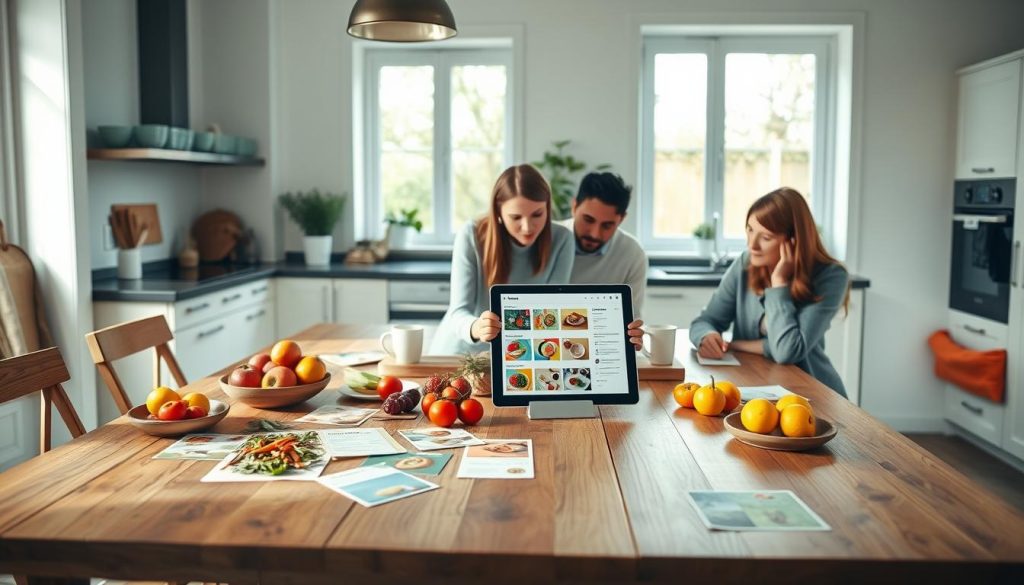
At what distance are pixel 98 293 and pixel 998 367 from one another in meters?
4.10

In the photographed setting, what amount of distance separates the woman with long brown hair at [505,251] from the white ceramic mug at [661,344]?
0.51m

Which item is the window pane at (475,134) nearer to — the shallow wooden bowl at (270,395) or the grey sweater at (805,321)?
the grey sweater at (805,321)

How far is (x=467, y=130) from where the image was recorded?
5465 mm

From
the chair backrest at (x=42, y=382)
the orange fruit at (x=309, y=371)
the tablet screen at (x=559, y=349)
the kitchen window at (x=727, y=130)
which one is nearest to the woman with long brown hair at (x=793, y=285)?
the tablet screen at (x=559, y=349)

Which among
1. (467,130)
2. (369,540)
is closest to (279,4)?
(467,130)

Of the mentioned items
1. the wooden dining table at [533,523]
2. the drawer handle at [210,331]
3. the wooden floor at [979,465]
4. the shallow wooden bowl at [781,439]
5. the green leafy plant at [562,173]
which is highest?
the green leafy plant at [562,173]

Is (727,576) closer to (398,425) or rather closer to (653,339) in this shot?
(398,425)

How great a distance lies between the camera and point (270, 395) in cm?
211

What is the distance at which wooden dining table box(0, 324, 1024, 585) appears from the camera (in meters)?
1.28

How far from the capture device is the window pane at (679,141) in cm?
531

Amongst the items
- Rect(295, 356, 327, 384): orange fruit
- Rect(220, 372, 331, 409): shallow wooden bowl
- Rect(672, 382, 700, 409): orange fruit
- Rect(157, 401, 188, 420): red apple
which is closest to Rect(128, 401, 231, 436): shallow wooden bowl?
Rect(157, 401, 188, 420): red apple

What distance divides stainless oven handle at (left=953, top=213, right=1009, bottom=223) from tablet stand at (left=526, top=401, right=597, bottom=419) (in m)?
3.19

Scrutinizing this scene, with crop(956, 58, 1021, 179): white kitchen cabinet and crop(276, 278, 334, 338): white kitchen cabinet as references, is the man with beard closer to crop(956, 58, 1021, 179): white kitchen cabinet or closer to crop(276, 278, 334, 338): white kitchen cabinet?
crop(276, 278, 334, 338): white kitchen cabinet

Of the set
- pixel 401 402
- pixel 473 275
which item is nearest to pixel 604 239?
pixel 473 275
